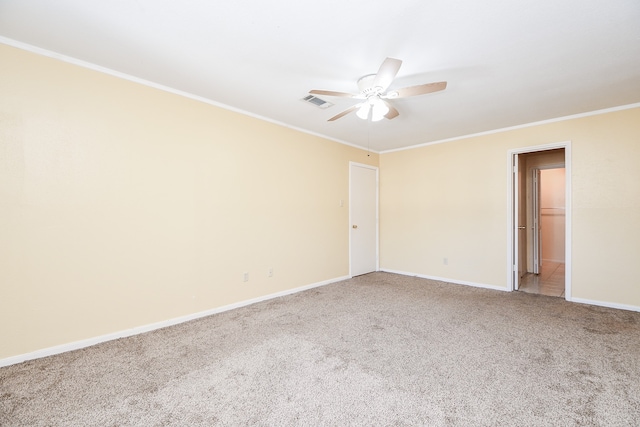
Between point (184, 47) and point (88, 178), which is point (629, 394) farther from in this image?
point (88, 178)

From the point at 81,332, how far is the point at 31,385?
553 mm

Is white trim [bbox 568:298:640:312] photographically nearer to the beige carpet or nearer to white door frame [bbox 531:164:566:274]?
the beige carpet

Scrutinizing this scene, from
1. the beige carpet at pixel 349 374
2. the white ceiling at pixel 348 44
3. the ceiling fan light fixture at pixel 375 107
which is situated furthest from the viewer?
the ceiling fan light fixture at pixel 375 107

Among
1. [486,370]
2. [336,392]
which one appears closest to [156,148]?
[336,392]

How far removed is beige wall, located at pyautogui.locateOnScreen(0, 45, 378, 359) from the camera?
2172 mm

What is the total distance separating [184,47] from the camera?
219 centimetres

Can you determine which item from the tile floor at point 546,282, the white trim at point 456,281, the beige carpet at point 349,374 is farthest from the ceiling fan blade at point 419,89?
the tile floor at point 546,282

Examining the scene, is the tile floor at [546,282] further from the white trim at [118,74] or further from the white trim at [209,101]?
the white trim at [118,74]

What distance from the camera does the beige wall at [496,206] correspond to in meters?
3.37

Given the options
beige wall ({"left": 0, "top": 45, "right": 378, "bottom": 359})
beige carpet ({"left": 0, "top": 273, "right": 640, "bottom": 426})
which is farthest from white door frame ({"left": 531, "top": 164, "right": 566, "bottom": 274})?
beige wall ({"left": 0, "top": 45, "right": 378, "bottom": 359})

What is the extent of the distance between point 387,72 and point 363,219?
348 cm

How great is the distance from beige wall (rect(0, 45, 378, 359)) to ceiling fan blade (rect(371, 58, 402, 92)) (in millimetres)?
1970

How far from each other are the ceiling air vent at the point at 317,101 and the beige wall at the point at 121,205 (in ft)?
2.81

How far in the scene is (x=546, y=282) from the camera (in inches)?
187
